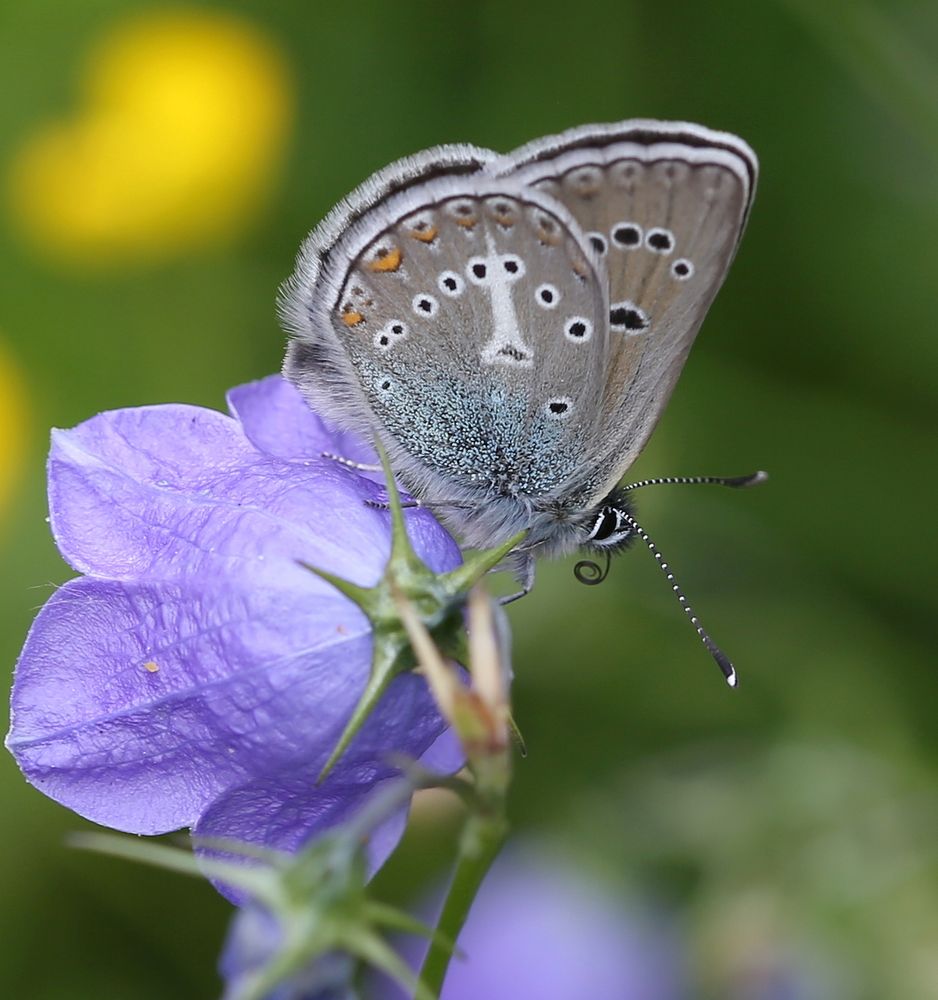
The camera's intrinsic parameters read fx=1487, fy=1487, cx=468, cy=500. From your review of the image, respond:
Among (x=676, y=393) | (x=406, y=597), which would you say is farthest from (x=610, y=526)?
(x=676, y=393)

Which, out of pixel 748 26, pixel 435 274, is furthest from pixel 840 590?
pixel 435 274

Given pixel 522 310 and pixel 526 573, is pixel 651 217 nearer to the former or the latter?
pixel 522 310

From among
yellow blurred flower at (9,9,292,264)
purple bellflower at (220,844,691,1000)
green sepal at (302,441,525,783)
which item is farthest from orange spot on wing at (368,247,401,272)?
yellow blurred flower at (9,9,292,264)

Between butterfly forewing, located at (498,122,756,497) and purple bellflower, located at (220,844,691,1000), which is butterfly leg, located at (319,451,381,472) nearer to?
butterfly forewing, located at (498,122,756,497)

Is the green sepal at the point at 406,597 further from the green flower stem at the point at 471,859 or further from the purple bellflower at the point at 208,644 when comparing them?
the green flower stem at the point at 471,859

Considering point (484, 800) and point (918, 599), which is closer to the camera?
point (484, 800)

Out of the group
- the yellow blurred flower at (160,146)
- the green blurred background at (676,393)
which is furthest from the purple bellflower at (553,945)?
the yellow blurred flower at (160,146)

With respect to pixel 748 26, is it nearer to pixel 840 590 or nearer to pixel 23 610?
pixel 840 590
